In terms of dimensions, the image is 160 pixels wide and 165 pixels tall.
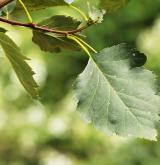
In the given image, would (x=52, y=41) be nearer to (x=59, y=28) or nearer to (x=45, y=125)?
(x=59, y=28)

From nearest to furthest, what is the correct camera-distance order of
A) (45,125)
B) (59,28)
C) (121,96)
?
1. (121,96)
2. (59,28)
3. (45,125)

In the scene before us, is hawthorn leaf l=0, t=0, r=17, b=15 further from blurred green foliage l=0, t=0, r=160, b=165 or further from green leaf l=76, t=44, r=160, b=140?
blurred green foliage l=0, t=0, r=160, b=165

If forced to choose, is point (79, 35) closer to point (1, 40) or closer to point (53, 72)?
point (1, 40)

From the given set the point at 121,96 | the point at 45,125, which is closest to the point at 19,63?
the point at 121,96

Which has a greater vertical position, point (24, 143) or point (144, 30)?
point (144, 30)

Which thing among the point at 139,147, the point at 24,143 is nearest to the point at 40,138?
the point at 24,143
